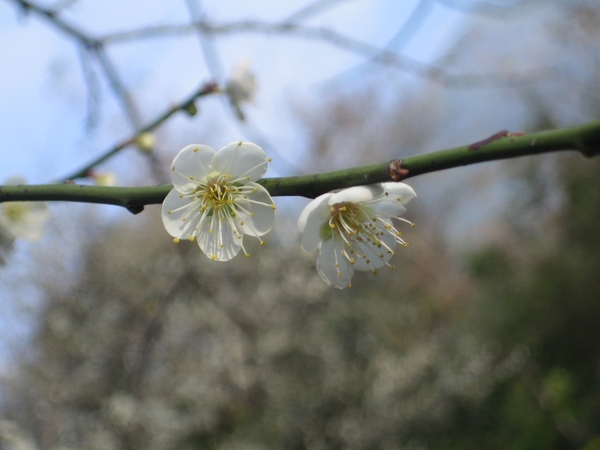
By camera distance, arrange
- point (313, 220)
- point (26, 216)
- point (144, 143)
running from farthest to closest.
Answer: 1. point (144, 143)
2. point (26, 216)
3. point (313, 220)

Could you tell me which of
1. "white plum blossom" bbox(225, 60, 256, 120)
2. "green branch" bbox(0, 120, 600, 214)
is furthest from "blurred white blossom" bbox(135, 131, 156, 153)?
"green branch" bbox(0, 120, 600, 214)

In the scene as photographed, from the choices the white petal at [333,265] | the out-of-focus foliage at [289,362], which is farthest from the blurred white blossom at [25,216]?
the out-of-focus foliage at [289,362]

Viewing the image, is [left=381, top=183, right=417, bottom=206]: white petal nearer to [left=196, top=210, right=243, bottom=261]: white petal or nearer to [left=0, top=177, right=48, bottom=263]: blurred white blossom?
[left=196, top=210, right=243, bottom=261]: white petal

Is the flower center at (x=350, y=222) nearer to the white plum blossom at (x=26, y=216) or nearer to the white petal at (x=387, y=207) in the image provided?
the white petal at (x=387, y=207)

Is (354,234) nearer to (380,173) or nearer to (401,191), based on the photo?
(401,191)

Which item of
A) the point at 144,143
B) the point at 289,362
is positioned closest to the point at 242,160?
the point at 144,143

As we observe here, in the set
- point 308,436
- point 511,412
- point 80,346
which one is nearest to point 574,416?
point 511,412

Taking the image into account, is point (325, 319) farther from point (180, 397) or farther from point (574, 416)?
point (574, 416)
